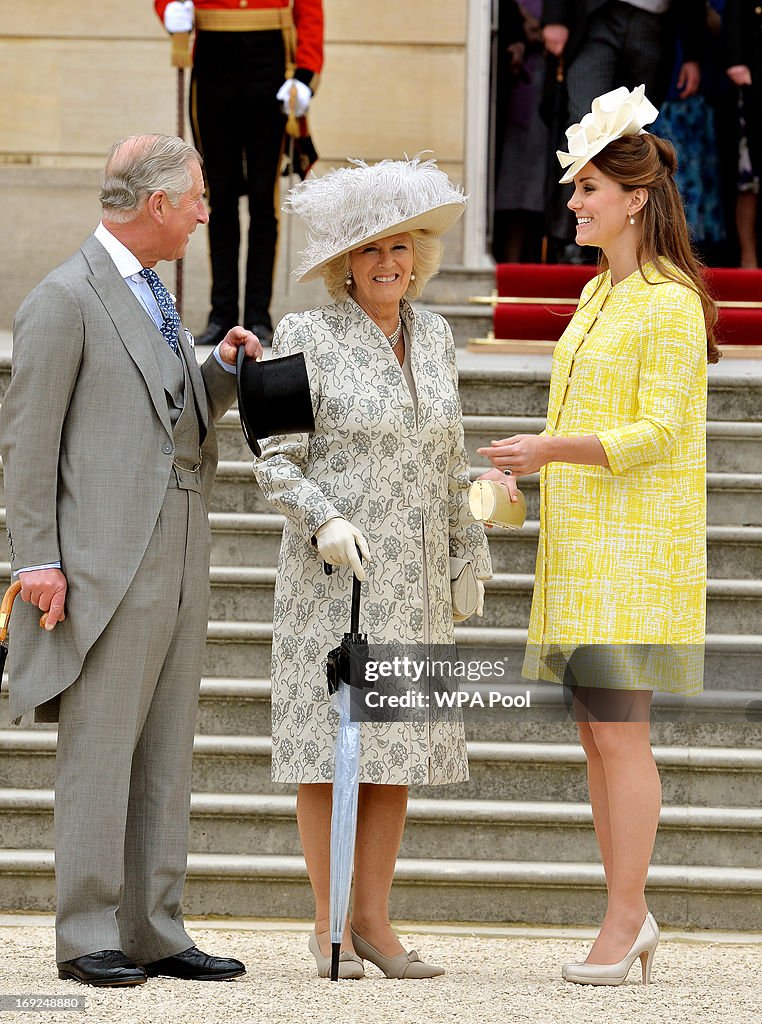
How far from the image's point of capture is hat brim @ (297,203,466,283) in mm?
3565

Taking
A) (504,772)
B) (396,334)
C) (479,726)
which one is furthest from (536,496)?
(396,334)

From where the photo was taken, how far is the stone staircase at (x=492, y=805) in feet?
14.7

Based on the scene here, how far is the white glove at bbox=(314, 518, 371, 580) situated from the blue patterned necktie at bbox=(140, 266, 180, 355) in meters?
0.54

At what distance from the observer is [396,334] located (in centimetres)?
373

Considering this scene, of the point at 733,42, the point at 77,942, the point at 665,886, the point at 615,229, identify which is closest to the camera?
the point at 77,942

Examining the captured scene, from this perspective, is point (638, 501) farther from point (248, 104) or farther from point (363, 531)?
point (248, 104)

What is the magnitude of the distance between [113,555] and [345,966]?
1.04 m

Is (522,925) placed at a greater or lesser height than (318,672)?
lesser

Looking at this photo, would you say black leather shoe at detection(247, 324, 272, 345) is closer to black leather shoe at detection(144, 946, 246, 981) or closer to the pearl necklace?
the pearl necklace

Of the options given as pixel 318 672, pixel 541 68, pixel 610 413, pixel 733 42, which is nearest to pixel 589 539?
pixel 610 413

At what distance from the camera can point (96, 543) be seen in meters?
3.38

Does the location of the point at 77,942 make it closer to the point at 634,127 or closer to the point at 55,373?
the point at 55,373

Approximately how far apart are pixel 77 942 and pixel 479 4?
20.2ft

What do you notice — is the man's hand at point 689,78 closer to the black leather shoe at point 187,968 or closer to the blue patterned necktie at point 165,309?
the blue patterned necktie at point 165,309
